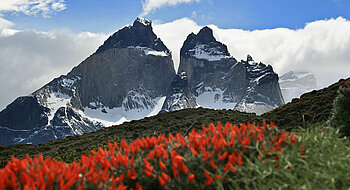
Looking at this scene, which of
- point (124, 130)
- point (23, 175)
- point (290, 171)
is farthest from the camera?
point (124, 130)

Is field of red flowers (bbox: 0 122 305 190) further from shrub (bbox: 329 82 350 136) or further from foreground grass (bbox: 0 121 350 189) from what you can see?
shrub (bbox: 329 82 350 136)

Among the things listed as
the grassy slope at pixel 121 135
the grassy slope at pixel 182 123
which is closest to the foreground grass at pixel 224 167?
the grassy slope at pixel 182 123

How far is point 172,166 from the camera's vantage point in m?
3.98

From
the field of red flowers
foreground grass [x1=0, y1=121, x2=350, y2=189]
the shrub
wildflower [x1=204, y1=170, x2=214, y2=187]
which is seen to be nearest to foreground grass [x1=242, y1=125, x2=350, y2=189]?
foreground grass [x1=0, y1=121, x2=350, y2=189]

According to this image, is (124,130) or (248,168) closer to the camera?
(248,168)

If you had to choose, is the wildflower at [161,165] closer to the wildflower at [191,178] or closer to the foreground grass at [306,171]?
the wildflower at [191,178]

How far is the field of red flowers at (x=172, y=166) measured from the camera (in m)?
3.68

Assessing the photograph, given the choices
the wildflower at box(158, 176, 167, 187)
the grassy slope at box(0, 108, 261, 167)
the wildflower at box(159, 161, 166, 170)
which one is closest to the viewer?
the wildflower at box(158, 176, 167, 187)

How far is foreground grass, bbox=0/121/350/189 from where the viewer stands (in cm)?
373

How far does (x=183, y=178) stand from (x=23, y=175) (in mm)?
1877

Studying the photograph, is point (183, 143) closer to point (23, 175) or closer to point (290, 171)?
point (290, 171)

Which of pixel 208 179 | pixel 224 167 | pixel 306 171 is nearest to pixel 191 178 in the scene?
pixel 208 179

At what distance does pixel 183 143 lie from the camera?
447 cm

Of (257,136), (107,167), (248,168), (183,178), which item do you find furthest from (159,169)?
(257,136)
